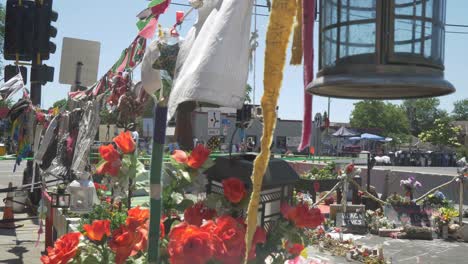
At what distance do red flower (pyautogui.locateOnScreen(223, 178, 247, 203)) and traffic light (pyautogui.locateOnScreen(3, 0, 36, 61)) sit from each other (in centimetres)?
842

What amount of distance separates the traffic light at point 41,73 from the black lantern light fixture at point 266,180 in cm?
833

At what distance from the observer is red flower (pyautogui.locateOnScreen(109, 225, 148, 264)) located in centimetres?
232

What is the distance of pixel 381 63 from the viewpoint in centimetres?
175

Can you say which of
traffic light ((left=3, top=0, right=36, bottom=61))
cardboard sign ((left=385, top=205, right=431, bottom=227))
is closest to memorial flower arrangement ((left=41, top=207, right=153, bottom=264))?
traffic light ((left=3, top=0, right=36, bottom=61))

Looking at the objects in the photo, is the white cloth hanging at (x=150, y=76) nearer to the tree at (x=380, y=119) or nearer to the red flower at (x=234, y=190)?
the red flower at (x=234, y=190)

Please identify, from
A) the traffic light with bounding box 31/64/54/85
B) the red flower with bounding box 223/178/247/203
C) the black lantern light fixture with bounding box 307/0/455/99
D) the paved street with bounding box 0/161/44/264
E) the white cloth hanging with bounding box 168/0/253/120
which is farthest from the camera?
the traffic light with bounding box 31/64/54/85

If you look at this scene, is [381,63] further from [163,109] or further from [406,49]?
[163,109]

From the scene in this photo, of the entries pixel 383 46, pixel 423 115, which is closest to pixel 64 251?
pixel 383 46

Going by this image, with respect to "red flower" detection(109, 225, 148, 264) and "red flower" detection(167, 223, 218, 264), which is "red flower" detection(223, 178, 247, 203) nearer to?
"red flower" detection(167, 223, 218, 264)

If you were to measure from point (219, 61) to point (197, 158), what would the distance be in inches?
30.1

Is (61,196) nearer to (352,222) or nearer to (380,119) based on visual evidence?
Answer: (352,222)

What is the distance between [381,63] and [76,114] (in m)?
5.02

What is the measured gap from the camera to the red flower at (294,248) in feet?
7.92

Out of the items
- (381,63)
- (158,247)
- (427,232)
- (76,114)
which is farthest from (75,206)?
(427,232)
